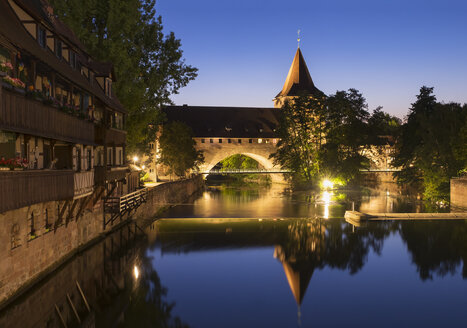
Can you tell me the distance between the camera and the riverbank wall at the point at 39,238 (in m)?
13.9

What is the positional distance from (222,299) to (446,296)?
8667 mm

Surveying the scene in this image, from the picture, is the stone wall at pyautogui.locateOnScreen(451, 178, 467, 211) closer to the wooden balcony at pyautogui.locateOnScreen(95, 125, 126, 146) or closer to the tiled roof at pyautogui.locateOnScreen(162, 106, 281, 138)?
the wooden balcony at pyautogui.locateOnScreen(95, 125, 126, 146)

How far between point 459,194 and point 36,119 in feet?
126

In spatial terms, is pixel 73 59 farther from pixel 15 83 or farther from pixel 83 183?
pixel 15 83

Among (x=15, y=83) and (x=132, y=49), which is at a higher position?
(x=132, y=49)

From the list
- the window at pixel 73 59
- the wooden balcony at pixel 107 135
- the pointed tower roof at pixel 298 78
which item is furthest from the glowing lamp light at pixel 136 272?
the pointed tower roof at pixel 298 78

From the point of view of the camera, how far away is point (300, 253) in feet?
82.4

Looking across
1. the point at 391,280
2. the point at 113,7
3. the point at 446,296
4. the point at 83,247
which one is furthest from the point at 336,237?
the point at 113,7

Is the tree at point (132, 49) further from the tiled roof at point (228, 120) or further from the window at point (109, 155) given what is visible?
the tiled roof at point (228, 120)

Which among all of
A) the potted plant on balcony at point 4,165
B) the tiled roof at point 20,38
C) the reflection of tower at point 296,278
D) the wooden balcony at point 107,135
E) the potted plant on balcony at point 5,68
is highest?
the tiled roof at point 20,38

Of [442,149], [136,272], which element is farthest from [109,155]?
[442,149]

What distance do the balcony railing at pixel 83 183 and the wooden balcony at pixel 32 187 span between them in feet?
3.03

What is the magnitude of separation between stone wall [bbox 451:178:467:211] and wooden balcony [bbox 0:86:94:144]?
3405cm

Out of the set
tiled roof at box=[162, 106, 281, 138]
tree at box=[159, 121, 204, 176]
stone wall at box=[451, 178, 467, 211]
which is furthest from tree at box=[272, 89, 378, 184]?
tiled roof at box=[162, 106, 281, 138]
